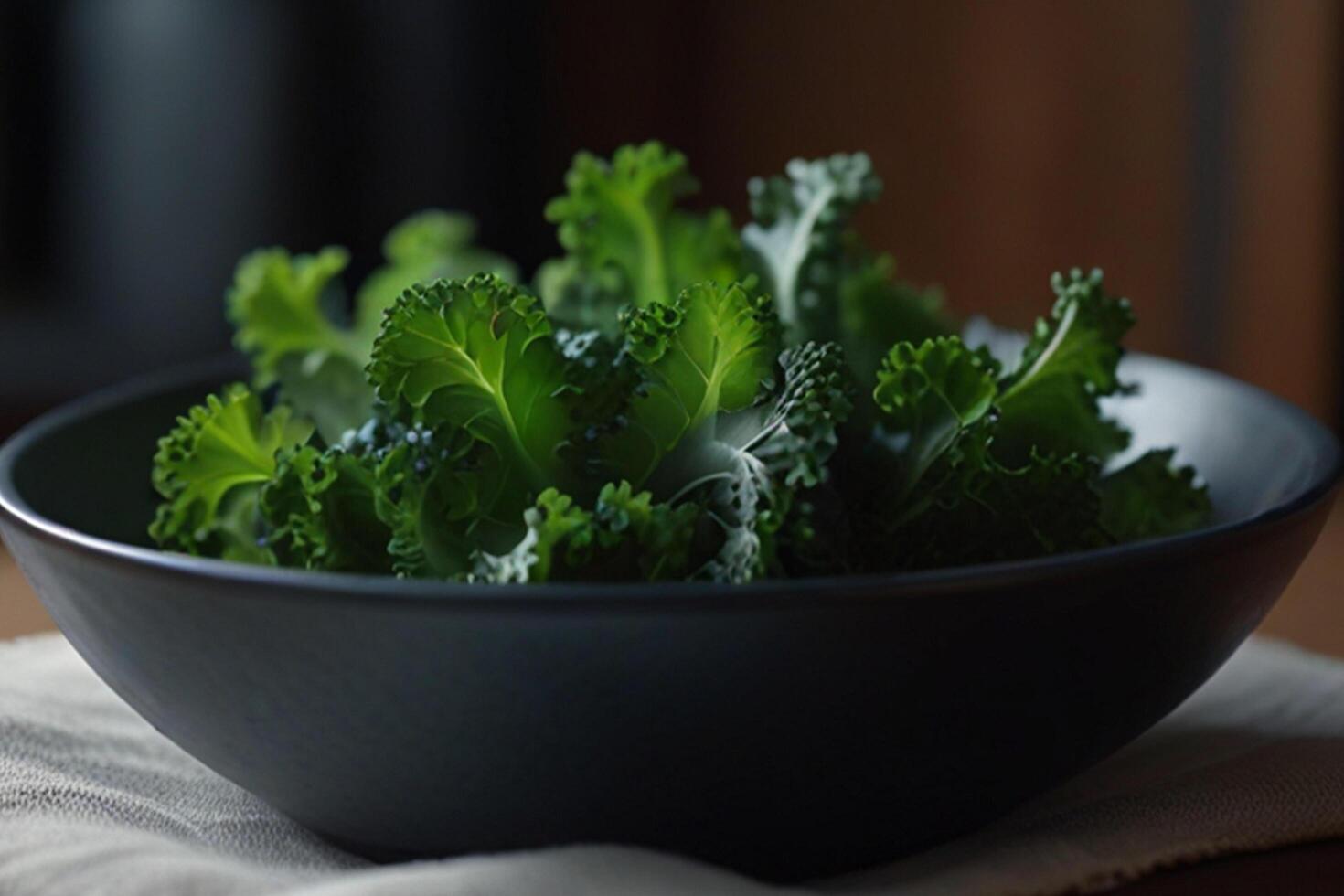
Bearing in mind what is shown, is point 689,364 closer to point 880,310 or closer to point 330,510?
point 330,510

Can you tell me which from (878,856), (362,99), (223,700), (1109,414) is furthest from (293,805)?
(362,99)

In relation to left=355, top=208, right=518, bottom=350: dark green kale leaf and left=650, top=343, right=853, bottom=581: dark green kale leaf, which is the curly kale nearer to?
left=650, top=343, right=853, bottom=581: dark green kale leaf

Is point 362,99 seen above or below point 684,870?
above

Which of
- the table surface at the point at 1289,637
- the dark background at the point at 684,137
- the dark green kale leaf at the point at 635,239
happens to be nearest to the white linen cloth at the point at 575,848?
the table surface at the point at 1289,637

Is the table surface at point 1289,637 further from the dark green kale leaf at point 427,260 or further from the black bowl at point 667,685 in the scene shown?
the dark green kale leaf at point 427,260

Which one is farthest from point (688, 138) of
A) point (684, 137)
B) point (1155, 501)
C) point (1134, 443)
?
point (1155, 501)

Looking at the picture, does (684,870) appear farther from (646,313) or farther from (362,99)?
(362,99)

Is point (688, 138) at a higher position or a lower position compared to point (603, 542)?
higher

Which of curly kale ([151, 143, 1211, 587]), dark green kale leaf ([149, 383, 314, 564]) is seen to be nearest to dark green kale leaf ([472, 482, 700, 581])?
curly kale ([151, 143, 1211, 587])
